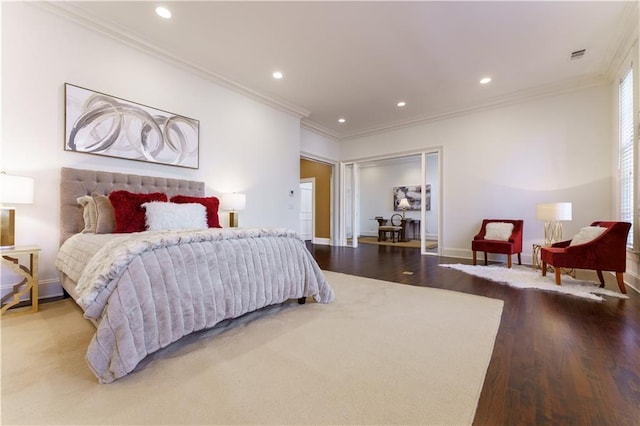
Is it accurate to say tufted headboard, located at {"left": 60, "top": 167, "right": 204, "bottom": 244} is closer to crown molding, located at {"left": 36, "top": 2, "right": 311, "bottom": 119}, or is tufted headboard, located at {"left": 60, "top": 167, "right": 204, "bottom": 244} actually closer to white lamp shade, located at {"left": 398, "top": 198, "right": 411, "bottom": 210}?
crown molding, located at {"left": 36, "top": 2, "right": 311, "bottom": 119}

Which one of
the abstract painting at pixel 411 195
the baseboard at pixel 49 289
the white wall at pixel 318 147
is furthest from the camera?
the abstract painting at pixel 411 195

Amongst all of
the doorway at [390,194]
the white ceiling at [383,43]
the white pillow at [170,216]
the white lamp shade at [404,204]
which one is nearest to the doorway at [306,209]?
the doorway at [390,194]

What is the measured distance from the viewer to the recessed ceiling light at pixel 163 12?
9.10 ft

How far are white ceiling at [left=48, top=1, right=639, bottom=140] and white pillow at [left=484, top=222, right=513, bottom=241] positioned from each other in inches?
88.0

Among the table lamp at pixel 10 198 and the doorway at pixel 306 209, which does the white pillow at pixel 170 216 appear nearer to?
the table lamp at pixel 10 198

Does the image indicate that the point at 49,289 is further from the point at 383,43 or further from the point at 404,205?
the point at 404,205

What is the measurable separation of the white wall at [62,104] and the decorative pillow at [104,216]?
445 mm

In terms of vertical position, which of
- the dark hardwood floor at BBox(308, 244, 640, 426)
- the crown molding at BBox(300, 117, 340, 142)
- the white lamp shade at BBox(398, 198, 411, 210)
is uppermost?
the crown molding at BBox(300, 117, 340, 142)

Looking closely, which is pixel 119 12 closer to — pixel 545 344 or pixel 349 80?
pixel 349 80

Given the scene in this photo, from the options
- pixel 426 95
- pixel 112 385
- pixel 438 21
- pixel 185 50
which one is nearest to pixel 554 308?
pixel 438 21

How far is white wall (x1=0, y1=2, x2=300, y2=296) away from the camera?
8.39 ft

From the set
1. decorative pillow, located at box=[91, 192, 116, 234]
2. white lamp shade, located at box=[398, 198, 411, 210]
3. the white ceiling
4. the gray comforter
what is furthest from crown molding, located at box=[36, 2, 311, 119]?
white lamp shade, located at box=[398, 198, 411, 210]

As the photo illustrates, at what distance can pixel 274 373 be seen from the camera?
1.41m

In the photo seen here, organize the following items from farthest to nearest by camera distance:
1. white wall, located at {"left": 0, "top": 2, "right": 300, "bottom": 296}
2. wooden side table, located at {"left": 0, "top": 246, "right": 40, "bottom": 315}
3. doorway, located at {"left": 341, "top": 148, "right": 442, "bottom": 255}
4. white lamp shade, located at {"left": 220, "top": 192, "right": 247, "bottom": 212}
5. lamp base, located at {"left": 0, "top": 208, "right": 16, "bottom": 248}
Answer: doorway, located at {"left": 341, "top": 148, "right": 442, "bottom": 255}
white lamp shade, located at {"left": 220, "top": 192, "right": 247, "bottom": 212}
white wall, located at {"left": 0, "top": 2, "right": 300, "bottom": 296}
lamp base, located at {"left": 0, "top": 208, "right": 16, "bottom": 248}
wooden side table, located at {"left": 0, "top": 246, "right": 40, "bottom": 315}
